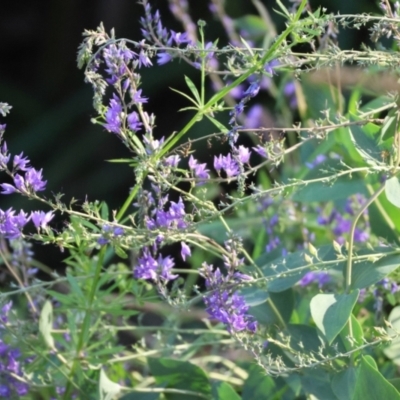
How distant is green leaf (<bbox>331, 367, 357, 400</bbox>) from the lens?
0.62m

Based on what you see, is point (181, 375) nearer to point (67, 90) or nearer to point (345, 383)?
point (345, 383)

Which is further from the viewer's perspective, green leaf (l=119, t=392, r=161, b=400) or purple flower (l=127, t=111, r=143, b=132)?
green leaf (l=119, t=392, r=161, b=400)

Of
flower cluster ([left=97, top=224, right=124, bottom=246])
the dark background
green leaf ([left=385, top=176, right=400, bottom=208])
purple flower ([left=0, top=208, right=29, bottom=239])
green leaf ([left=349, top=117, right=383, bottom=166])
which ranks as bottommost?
the dark background

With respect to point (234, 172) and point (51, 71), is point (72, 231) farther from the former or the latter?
point (51, 71)

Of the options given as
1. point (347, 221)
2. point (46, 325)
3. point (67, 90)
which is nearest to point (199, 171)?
point (46, 325)

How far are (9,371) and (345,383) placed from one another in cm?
33

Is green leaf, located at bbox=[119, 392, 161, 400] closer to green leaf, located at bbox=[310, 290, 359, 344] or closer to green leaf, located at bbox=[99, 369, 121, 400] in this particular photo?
green leaf, located at bbox=[99, 369, 121, 400]

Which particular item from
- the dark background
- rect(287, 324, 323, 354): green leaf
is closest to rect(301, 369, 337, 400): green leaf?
rect(287, 324, 323, 354): green leaf

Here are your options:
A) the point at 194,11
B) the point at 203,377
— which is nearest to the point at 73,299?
the point at 203,377

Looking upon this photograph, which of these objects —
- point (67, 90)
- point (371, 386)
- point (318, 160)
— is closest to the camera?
point (371, 386)

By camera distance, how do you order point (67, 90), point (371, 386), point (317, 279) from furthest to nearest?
point (67, 90) → point (317, 279) → point (371, 386)

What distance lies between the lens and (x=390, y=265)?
0.65 m

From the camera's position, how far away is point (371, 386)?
58 centimetres

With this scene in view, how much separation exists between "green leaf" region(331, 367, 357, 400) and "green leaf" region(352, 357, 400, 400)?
0.03m
